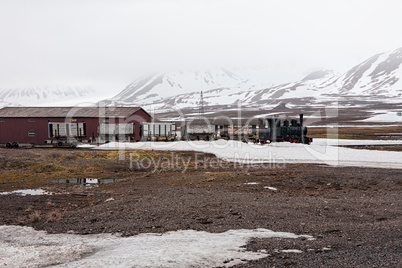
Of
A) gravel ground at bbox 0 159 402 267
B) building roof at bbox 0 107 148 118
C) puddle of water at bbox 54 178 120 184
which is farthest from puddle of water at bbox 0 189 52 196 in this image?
building roof at bbox 0 107 148 118

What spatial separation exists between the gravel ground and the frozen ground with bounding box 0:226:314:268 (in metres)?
0.65

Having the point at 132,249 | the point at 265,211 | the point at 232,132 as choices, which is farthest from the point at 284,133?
the point at 132,249

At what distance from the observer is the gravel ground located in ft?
35.9

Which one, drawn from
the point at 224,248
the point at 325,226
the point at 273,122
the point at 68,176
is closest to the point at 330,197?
the point at 325,226

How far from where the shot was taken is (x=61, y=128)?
57062mm

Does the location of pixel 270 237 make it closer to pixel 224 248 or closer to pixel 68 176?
pixel 224 248

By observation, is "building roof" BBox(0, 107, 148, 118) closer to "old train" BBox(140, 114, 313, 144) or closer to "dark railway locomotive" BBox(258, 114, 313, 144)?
"old train" BBox(140, 114, 313, 144)

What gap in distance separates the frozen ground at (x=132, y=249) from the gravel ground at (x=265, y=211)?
652 millimetres

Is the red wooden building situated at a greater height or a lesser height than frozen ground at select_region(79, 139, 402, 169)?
greater

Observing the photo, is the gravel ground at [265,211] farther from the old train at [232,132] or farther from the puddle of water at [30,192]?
the old train at [232,132]

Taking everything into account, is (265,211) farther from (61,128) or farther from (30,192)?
(61,128)

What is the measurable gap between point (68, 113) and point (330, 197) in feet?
168

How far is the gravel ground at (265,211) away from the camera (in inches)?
431

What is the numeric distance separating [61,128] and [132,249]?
164ft
